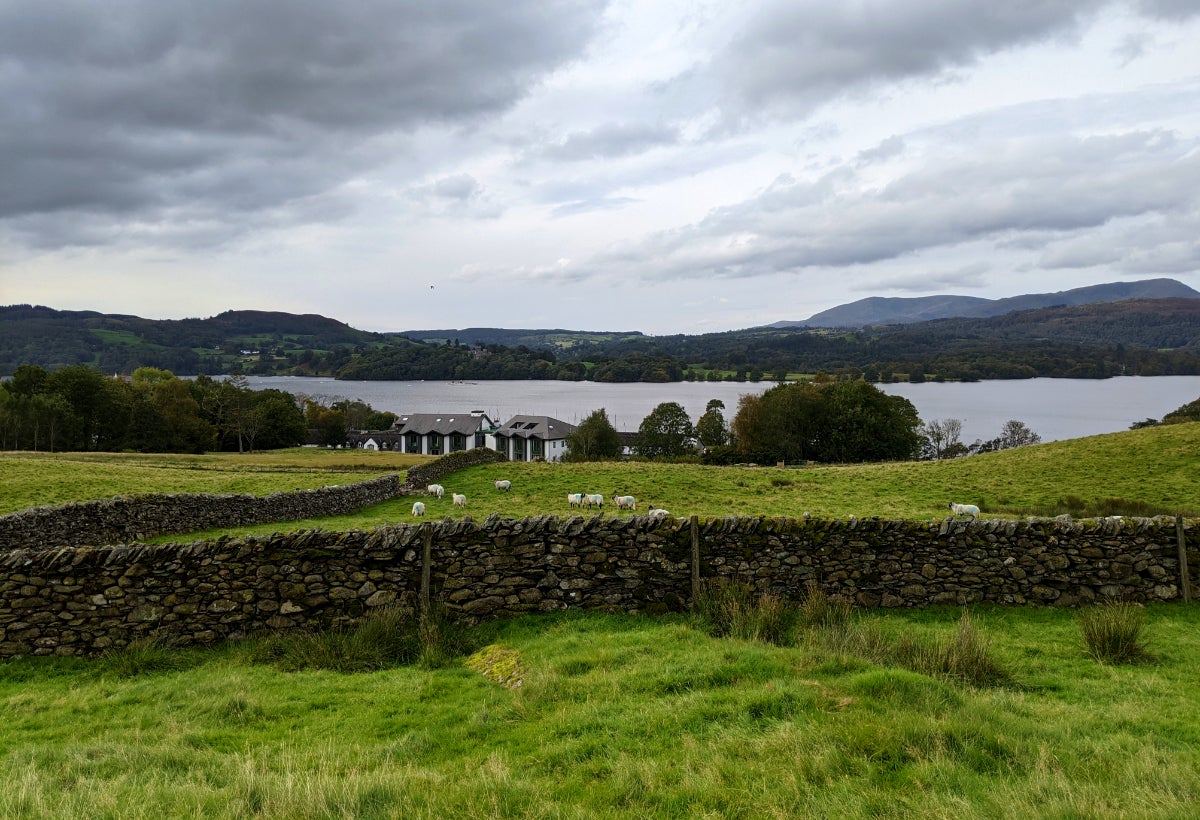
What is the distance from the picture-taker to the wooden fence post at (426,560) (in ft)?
28.1

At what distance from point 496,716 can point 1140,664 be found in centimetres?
A: 688

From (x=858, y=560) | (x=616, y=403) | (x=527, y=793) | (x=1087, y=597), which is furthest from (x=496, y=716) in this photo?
(x=616, y=403)

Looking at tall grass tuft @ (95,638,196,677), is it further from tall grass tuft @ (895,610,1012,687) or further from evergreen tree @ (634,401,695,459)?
evergreen tree @ (634,401,695,459)

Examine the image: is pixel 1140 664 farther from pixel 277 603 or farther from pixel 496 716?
pixel 277 603

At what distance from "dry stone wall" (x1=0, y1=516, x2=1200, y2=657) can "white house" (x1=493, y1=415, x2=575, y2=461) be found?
86.6 metres

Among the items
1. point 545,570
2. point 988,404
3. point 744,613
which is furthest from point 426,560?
point 988,404

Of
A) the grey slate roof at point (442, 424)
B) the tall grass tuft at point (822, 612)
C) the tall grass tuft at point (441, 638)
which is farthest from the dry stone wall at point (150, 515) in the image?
the grey slate roof at point (442, 424)

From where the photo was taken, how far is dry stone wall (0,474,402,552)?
14.2 m

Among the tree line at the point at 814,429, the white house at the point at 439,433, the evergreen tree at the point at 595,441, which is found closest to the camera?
the tree line at the point at 814,429

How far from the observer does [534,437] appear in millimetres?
97500

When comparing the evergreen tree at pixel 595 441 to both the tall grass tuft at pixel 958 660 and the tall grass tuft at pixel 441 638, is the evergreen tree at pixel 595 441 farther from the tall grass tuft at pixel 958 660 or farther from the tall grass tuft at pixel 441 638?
the tall grass tuft at pixel 958 660

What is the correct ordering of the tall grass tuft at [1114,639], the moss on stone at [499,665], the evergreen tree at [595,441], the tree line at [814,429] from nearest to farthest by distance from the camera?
the moss on stone at [499,665]
the tall grass tuft at [1114,639]
the tree line at [814,429]
the evergreen tree at [595,441]

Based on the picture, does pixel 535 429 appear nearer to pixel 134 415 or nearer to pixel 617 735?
pixel 134 415

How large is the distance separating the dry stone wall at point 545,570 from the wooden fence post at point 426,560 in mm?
26
